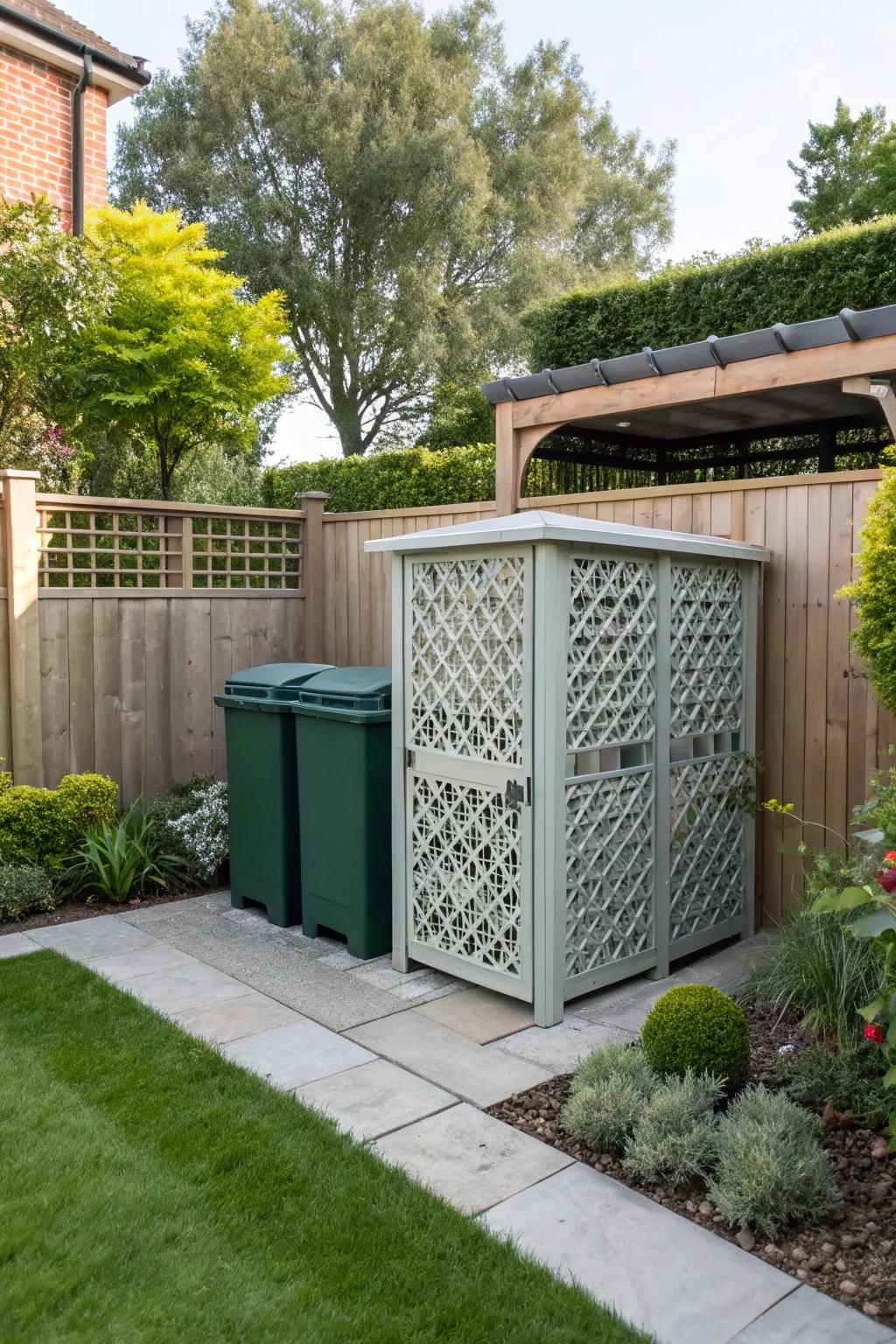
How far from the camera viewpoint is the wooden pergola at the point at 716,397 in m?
4.21

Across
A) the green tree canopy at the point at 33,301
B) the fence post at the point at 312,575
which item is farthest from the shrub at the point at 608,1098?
the green tree canopy at the point at 33,301

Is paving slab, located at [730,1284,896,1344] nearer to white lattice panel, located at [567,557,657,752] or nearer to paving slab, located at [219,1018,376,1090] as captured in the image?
paving slab, located at [219,1018,376,1090]

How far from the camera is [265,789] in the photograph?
193 inches

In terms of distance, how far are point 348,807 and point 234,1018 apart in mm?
1036

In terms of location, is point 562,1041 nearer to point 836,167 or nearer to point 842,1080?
point 842,1080

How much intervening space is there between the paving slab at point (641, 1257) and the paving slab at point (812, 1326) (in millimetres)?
27

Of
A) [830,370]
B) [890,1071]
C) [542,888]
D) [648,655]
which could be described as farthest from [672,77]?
[890,1071]

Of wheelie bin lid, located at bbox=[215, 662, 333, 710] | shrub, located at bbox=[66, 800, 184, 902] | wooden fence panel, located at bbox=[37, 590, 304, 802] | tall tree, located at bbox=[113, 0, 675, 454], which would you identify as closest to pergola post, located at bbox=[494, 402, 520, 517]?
wheelie bin lid, located at bbox=[215, 662, 333, 710]

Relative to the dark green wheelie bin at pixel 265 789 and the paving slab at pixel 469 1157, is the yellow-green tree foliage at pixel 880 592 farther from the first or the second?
the dark green wheelie bin at pixel 265 789

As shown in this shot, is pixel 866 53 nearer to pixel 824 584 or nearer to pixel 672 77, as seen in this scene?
pixel 672 77

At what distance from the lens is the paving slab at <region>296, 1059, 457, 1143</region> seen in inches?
117

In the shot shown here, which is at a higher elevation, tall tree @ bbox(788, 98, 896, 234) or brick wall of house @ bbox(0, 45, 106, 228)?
tall tree @ bbox(788, 98, 896, 234)

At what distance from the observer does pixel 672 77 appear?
1345cm

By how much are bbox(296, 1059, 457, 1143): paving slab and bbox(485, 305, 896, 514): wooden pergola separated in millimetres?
3204
